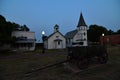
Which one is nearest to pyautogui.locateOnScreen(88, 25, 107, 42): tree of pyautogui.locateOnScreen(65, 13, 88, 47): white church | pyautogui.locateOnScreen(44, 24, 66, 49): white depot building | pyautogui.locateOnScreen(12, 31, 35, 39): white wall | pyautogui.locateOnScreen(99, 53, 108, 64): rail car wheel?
pyautogui.locateOnScreen(65, 13, 88, 47): white church

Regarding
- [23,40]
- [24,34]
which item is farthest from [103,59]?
[24,34]

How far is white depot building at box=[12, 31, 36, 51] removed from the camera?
28.9 metres

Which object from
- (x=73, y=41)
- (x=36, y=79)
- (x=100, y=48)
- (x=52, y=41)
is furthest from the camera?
(x=73, y=41)

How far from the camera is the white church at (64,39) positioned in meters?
35.8

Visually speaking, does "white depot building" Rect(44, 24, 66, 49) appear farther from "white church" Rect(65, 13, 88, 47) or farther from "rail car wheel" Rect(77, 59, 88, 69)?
"rail car wheel" Rect(77, 59, 88, 69)

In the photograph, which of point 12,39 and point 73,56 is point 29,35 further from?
point 73,56

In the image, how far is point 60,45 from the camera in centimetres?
3631

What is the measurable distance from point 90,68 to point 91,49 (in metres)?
1.55

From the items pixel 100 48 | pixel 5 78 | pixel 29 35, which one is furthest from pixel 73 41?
pixel 5 78

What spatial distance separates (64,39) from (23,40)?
485 inches

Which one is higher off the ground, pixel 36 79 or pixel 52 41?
pixel 52 41

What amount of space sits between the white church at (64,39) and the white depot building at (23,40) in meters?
6.02

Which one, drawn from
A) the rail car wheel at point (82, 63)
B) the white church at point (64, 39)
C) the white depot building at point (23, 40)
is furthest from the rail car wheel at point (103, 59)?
the white church at point (64, 39)

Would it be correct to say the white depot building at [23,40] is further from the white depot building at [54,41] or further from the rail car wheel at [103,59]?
the rail car wheel at [103,59]
